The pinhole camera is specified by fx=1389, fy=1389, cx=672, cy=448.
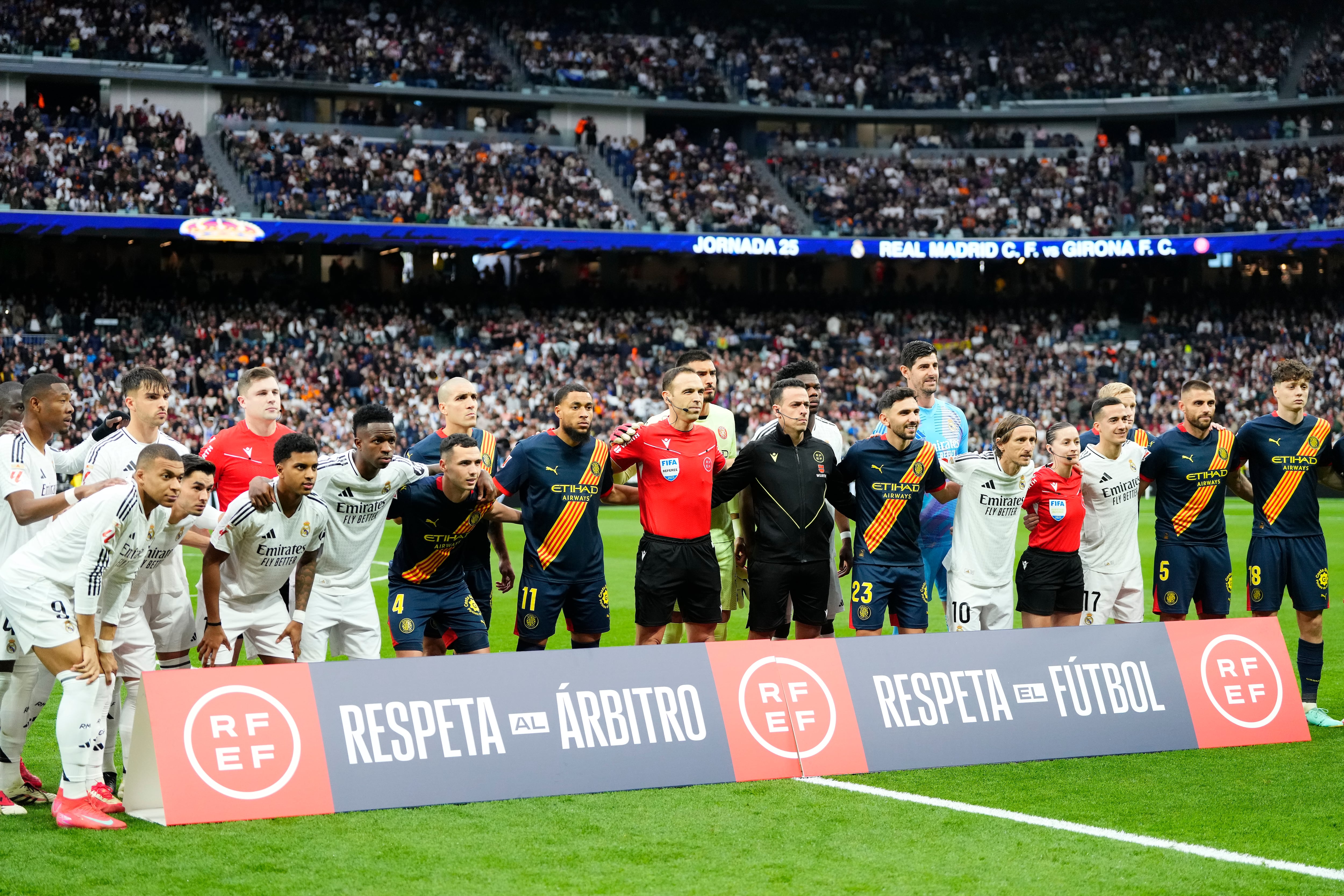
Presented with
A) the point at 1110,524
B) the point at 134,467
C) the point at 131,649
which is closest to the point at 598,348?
the point at 1110,524

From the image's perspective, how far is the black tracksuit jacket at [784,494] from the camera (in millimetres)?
8984

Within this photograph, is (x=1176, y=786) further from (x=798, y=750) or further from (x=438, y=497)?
(x=438, y=497)

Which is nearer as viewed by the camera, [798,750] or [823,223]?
[798,750]

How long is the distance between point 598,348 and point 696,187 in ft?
22.8

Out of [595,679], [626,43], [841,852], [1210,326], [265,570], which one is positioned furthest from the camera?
[626,43]

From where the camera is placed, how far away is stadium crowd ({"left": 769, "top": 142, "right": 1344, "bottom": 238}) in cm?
4388

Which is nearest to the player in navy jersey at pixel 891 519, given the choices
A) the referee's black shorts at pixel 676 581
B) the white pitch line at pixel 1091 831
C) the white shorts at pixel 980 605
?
the white shorts at pixel 980 605

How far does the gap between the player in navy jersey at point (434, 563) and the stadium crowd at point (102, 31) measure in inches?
1417

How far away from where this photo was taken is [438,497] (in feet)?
27.7

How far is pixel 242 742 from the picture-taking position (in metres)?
6.77

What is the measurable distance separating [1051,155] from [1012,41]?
5.63 meters

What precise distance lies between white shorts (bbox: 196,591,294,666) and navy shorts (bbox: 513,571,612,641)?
1436mm

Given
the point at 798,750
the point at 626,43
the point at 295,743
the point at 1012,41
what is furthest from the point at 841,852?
the point at 1012,41

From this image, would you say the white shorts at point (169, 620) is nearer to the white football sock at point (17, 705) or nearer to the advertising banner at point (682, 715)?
the white football sock at point (17, 705)
